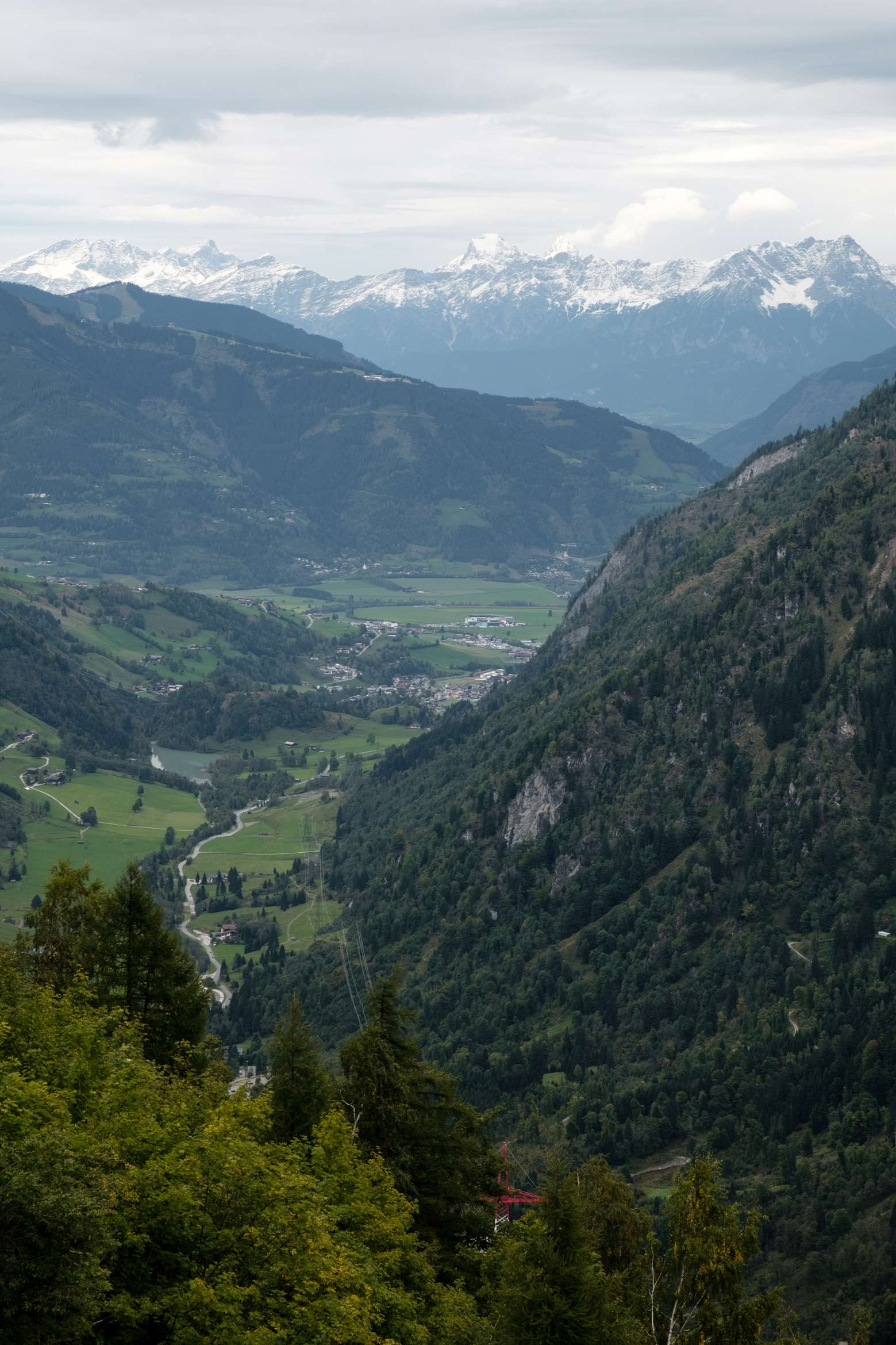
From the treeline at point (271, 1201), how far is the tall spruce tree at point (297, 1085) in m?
0.11

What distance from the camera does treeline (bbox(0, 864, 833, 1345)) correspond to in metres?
43.1

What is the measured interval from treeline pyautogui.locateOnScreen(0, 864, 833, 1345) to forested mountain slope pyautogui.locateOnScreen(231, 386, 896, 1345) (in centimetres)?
2838

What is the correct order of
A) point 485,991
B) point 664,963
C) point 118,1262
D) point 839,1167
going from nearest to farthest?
point 118,1262 < point 839,1167 < point 664,963 < point 485,991

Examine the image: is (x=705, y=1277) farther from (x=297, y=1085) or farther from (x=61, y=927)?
(x=61, y=927)

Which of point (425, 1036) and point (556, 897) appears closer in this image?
point (425, 1036)

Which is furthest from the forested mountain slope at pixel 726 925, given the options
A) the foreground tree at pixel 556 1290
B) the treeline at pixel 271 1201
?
the foreground tree at pixel 556 1290

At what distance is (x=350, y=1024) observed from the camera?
533ft

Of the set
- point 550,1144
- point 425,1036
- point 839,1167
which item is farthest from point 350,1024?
point 839,1167

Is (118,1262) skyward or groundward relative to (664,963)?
skyward

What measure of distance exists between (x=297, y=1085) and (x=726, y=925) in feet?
310

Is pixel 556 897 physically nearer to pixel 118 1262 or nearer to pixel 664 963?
pixel 664 963

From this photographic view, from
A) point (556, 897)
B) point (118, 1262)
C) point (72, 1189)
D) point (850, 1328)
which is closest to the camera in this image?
point (72, 1189)

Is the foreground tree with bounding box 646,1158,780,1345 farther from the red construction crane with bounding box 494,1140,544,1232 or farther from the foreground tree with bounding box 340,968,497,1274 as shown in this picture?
the foreground tree with bounding box 340,968,497,1274

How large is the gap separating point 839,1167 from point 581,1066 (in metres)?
41.6
